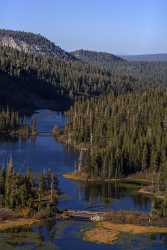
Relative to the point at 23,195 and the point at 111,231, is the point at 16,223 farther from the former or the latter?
the point at 111,231

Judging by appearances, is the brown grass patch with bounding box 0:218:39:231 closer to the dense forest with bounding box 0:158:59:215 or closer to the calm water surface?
the calm water surface

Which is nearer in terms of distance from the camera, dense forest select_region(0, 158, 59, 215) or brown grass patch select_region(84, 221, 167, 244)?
brown grass patch select_region(84, 221, 167, 244)

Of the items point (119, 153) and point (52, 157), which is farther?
point (52, 157)

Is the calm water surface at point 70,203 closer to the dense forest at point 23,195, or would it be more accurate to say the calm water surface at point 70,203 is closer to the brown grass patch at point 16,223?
the brown grass patch at point 16,223

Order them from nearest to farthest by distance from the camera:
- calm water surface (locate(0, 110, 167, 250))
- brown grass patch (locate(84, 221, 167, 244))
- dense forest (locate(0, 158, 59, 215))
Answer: calm water surface (locate(0, 110, 167, 250)) < brown grass patch (locate(84, 221, 167, 244)) < dense forest (locate(0, 158, 59, 215))

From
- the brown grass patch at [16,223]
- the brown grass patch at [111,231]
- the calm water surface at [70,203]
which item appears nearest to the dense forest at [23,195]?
the brown grass patch at [16,223]

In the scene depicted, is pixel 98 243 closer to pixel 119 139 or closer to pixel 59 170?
pixel 59 170

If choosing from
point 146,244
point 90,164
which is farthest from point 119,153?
point 146,244

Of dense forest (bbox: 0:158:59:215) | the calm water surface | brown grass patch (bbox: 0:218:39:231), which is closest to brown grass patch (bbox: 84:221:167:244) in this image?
the calm water surface
